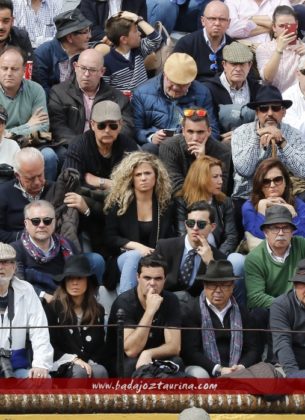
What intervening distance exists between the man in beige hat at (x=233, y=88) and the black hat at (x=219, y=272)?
2822 mm

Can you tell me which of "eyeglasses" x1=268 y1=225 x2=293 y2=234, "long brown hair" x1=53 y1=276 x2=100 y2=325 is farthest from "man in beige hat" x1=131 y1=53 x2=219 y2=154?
"long brown hair" x1=53 y1=276 x2=100 y2=325

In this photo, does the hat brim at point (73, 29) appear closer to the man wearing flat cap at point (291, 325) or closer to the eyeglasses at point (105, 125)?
the eyeglasses at point (105, 125)

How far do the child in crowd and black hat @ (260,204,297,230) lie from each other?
304 cm

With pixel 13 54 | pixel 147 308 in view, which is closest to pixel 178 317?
pixel 147 308

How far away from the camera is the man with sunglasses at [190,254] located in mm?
14586

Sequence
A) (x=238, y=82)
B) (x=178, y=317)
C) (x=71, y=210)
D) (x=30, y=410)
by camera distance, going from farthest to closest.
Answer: (x=238, y=82)
(x=71, y=210)
(x=178, y=317)
(x=30, y=410)

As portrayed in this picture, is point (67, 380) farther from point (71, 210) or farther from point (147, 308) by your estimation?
point (71, 210)

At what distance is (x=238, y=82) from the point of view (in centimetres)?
1719

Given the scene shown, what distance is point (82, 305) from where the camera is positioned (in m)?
13.8

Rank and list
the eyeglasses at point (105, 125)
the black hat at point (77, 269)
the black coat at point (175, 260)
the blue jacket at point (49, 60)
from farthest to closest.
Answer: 1. the blue jacket at point (49, 60)
2. the eyeglasses at point (105, 125)
3. the black coat at point (175, 260)
4. the black hat at point (77, 269)

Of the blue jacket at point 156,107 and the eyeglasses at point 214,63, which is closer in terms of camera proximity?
the blue jacket at point 156,107

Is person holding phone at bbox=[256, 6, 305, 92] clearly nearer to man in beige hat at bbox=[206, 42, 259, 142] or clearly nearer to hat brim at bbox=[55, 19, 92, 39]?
man in beige hat at bbox=[206, 42, 259, 142]

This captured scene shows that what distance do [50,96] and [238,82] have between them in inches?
72.2

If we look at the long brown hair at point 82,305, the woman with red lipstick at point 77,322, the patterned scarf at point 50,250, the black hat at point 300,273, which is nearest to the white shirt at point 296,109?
the black hat at point 300,273
